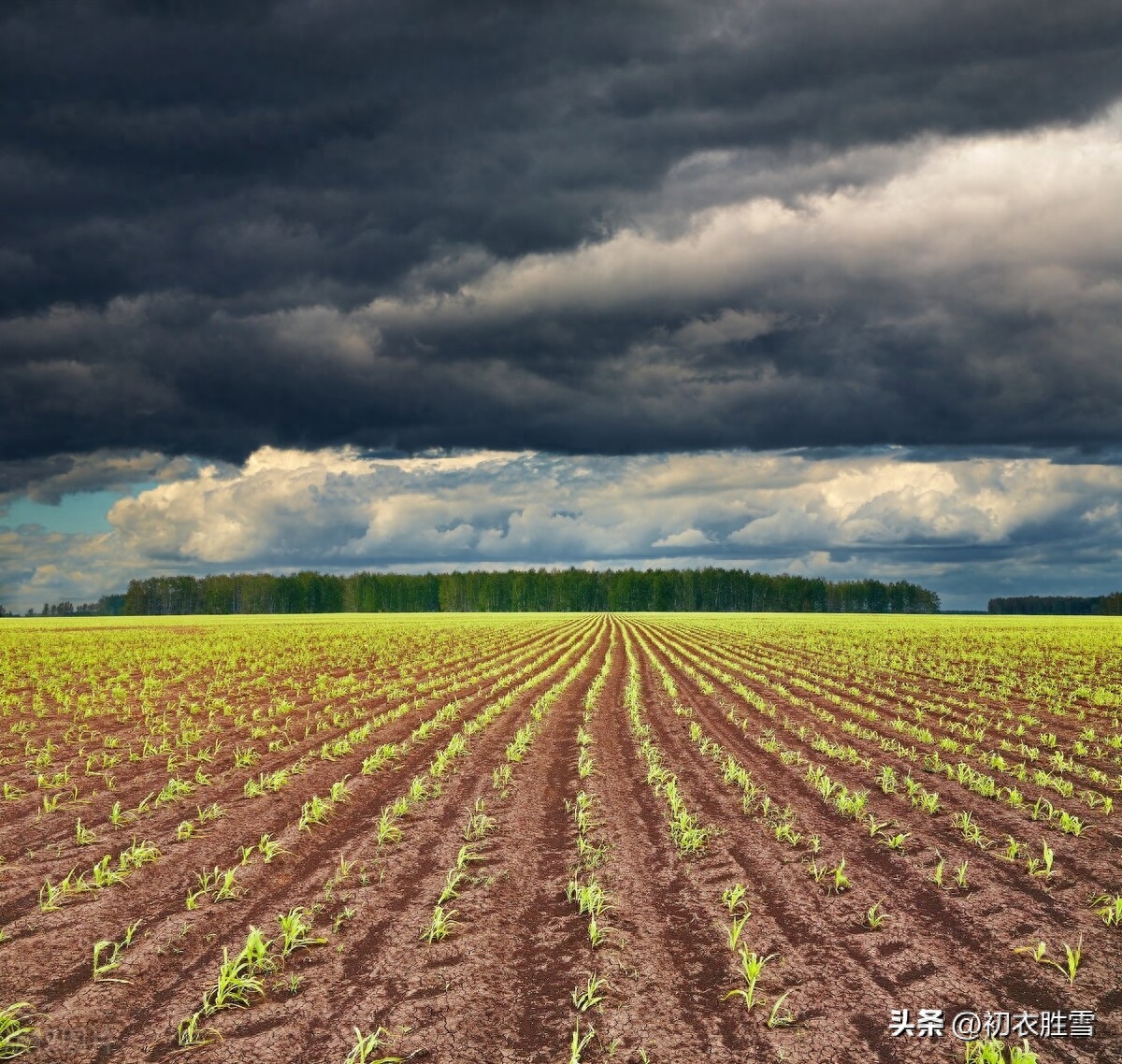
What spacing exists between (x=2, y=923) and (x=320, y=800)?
475cm

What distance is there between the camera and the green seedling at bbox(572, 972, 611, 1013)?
6672 mm

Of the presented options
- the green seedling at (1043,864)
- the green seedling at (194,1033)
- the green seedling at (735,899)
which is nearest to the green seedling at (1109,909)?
the green seedling at (1043,864)

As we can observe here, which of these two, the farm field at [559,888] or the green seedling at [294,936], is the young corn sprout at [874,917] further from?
the green seedling at [294,936]

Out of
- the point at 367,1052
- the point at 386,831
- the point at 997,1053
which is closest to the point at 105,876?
the point at 386,831

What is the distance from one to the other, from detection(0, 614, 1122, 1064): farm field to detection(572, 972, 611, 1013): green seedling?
0.04 meters

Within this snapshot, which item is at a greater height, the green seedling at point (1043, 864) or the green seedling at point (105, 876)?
the green seedling at point (105, 876)

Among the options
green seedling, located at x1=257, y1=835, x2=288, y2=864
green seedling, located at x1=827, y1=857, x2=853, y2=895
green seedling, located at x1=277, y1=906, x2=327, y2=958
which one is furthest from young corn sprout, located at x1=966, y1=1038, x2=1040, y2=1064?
green seedling, located at x1=257, y1=835, x2=288, y2=864

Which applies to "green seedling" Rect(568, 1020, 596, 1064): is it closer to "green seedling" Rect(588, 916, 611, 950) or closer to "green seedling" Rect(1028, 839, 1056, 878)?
"green seedling" Rect(588, 916, 611, 950)

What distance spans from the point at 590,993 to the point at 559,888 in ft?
8.40

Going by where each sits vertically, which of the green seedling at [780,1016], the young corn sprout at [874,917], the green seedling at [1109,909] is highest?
the green seedling at [780,1016]

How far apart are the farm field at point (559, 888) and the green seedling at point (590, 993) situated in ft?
0.14

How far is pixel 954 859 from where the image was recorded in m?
10.4

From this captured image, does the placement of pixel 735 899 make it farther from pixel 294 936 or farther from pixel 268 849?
pixel 268 849

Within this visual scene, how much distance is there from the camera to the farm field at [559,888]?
21.2 ft
